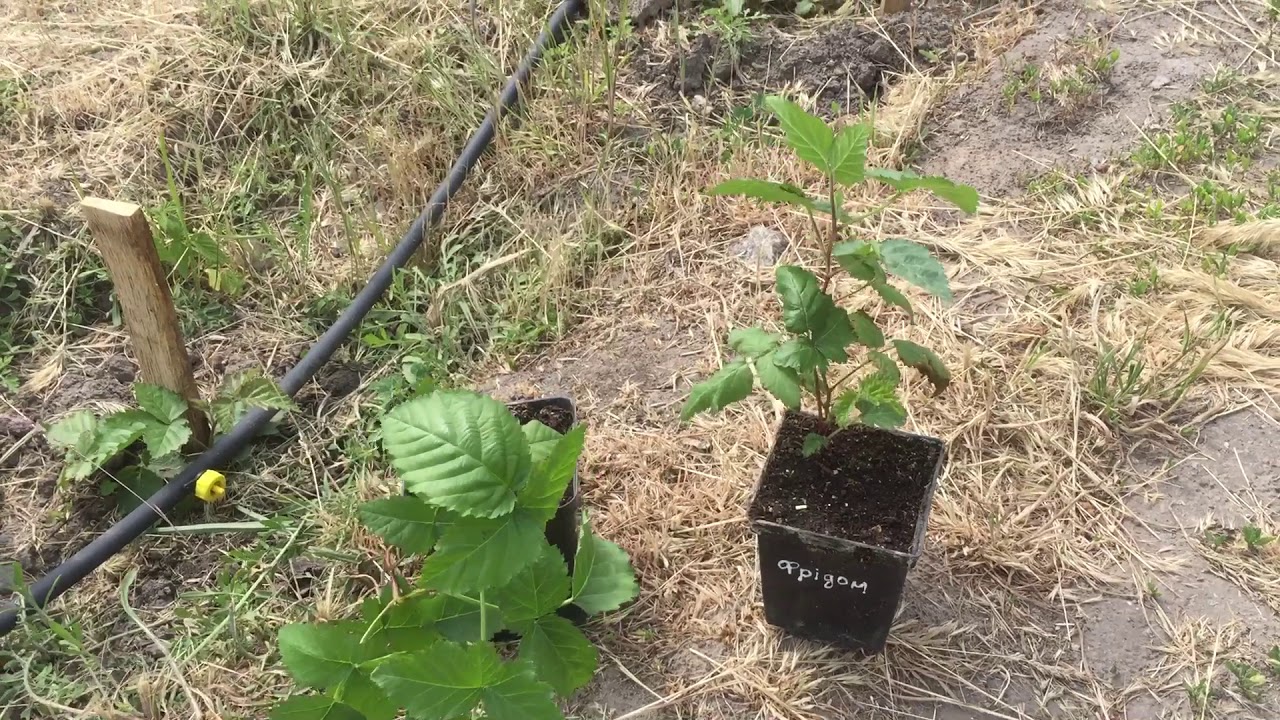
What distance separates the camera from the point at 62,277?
2594 mm

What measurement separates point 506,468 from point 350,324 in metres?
1.24

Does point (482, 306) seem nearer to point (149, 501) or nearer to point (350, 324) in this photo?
point (350, 324)

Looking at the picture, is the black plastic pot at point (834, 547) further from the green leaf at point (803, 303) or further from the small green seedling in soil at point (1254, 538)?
the small green seedling in soil at point (1254, 538)

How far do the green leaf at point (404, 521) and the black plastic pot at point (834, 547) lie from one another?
545 millimetres

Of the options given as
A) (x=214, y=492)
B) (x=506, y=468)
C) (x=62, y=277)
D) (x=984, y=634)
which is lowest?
(x=984, y=634)

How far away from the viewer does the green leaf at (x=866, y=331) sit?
4.91 ft

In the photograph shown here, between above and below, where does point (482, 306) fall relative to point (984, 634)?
above

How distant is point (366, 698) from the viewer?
1.45 meters

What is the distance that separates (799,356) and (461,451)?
21.2 inches

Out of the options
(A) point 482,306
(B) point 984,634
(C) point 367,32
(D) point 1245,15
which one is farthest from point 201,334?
(D) point 1245,15

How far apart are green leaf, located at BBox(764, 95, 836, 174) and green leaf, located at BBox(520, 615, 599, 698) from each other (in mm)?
852

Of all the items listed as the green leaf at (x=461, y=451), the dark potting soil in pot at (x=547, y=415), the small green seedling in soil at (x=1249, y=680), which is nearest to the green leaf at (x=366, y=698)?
the green leaf at (x=461, y=451)

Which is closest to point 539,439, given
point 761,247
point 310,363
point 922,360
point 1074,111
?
point 922,360

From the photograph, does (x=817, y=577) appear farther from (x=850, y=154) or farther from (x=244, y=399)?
(x=244, y=399)
